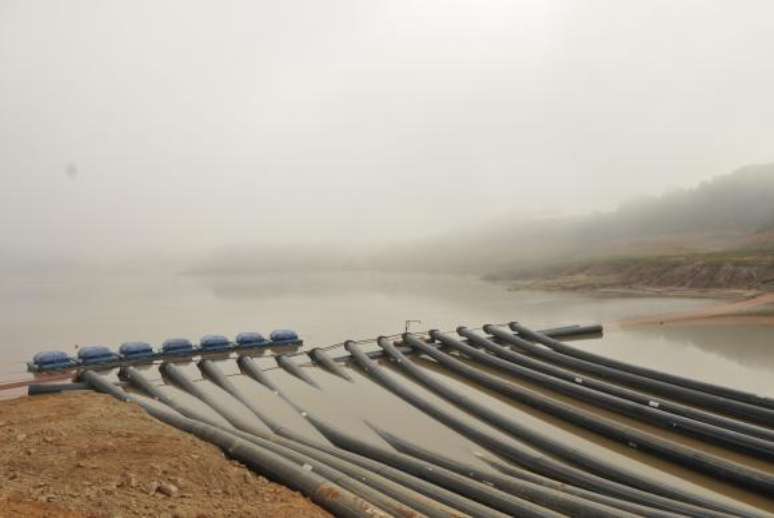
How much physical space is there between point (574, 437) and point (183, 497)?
12.6 meters

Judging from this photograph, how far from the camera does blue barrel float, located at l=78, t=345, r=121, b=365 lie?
2519 centimetres

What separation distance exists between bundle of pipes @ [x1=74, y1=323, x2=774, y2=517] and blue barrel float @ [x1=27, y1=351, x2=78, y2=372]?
15.9 feet

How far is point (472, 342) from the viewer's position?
29.3 metres

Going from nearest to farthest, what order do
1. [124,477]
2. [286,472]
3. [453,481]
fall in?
[124,477]
[286,472]
[453,481]

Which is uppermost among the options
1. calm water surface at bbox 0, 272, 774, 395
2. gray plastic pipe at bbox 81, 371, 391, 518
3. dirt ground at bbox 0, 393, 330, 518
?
dirt ground at bbox 0, 393, 330, 518

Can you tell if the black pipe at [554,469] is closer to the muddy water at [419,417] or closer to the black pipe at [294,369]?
the muddy water at [419,417]

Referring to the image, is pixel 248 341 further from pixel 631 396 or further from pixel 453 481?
pixel 453 481

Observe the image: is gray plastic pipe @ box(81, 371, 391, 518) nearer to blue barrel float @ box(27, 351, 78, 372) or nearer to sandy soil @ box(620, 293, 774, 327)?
blue barrel float @ box(27, 351, 78, 372)

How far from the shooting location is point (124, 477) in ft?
29.2

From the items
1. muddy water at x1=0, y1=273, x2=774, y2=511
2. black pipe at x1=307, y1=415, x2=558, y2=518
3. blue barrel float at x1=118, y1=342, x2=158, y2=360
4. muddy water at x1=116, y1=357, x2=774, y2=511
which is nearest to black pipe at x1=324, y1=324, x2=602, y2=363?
muddy water at x1=0, y1=273, x2=774, y2=511

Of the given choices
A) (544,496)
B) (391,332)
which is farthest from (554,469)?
(391,332)

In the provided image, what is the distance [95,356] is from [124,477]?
1928cm

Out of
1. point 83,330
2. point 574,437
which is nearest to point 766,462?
point 574,437

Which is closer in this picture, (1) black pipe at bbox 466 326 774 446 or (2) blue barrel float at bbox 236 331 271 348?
(1) black pipe at bbox 466 326 774 446
